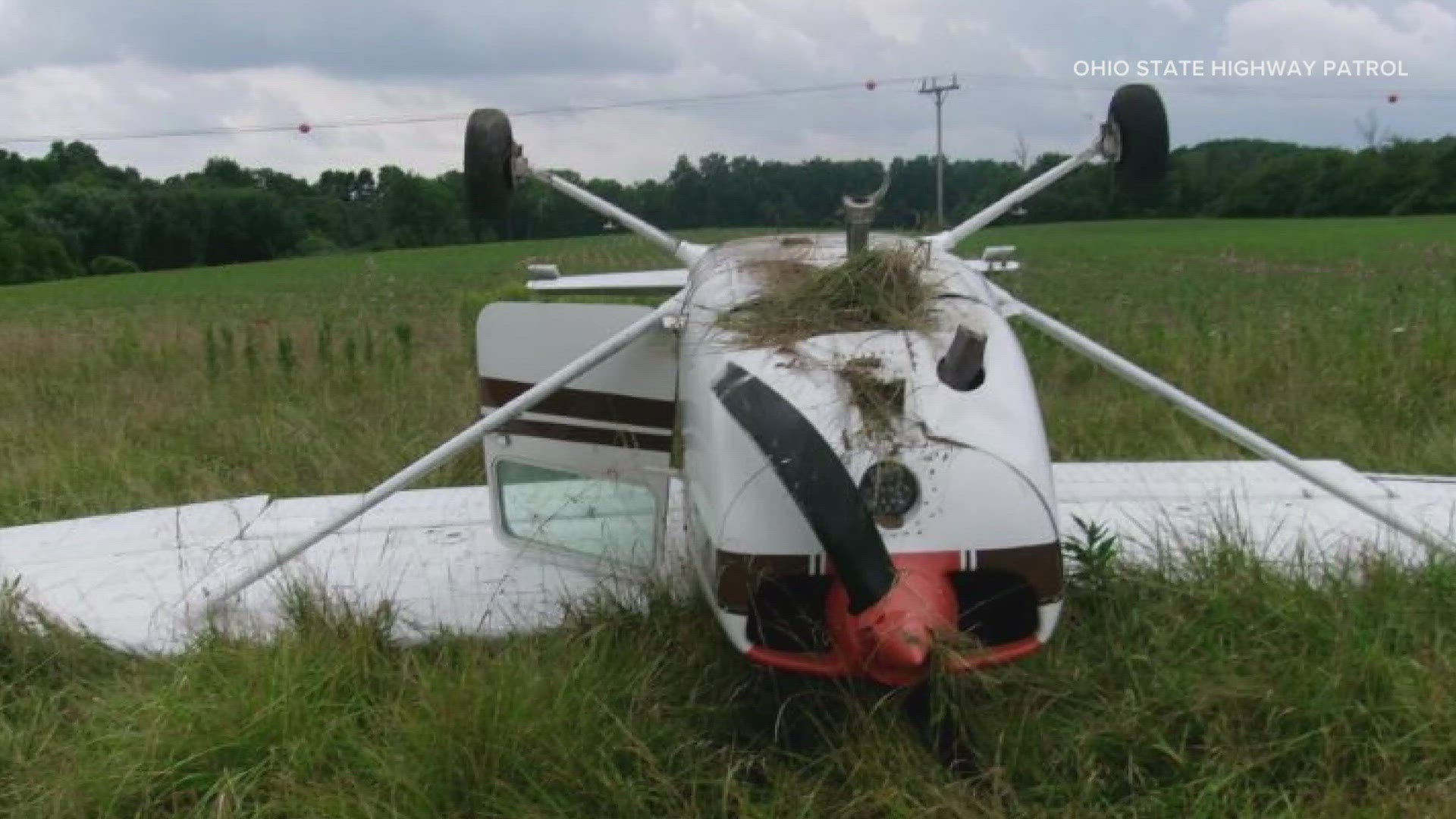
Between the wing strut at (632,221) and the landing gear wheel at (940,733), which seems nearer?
the landing gear wheel at (940,733)

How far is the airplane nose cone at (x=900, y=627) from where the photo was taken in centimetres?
278

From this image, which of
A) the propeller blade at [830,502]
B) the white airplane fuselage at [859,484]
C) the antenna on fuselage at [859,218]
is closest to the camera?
the propeller blade at [830,502]

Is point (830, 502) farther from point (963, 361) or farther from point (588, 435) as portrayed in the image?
point (588, 435)

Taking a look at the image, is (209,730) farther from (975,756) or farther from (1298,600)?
(1298,600)

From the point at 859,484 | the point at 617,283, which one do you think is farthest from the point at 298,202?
the point at 859,484

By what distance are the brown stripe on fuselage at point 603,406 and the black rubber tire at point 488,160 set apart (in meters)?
0.65

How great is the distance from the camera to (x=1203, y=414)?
152 inches

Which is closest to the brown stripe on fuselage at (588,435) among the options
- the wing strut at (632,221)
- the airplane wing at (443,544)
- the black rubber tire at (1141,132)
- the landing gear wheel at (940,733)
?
the airplane wing at (443,544)

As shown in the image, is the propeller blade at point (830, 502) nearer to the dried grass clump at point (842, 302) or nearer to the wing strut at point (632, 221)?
the dried grass clump at point (842, 302)

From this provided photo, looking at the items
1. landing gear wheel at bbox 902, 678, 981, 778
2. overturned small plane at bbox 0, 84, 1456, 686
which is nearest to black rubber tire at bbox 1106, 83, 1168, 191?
overturned small plane at bbox 0, 84, 1456, 686

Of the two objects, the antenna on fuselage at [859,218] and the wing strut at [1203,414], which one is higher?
the antenna on fuselage at [859,218]

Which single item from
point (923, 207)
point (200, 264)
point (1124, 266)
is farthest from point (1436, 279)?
point (200, 264)

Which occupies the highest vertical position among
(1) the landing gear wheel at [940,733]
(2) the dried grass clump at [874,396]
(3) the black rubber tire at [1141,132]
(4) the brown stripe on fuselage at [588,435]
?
(3) the black rubber tire at [1141,132]

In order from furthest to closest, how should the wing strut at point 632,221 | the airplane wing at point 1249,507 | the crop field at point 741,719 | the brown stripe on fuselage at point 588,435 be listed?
the wing strut at point 632,221
the brown stripe on fuselage at point 588,435
the airplane wing at point 1249,507
the crop field at point 741,719
